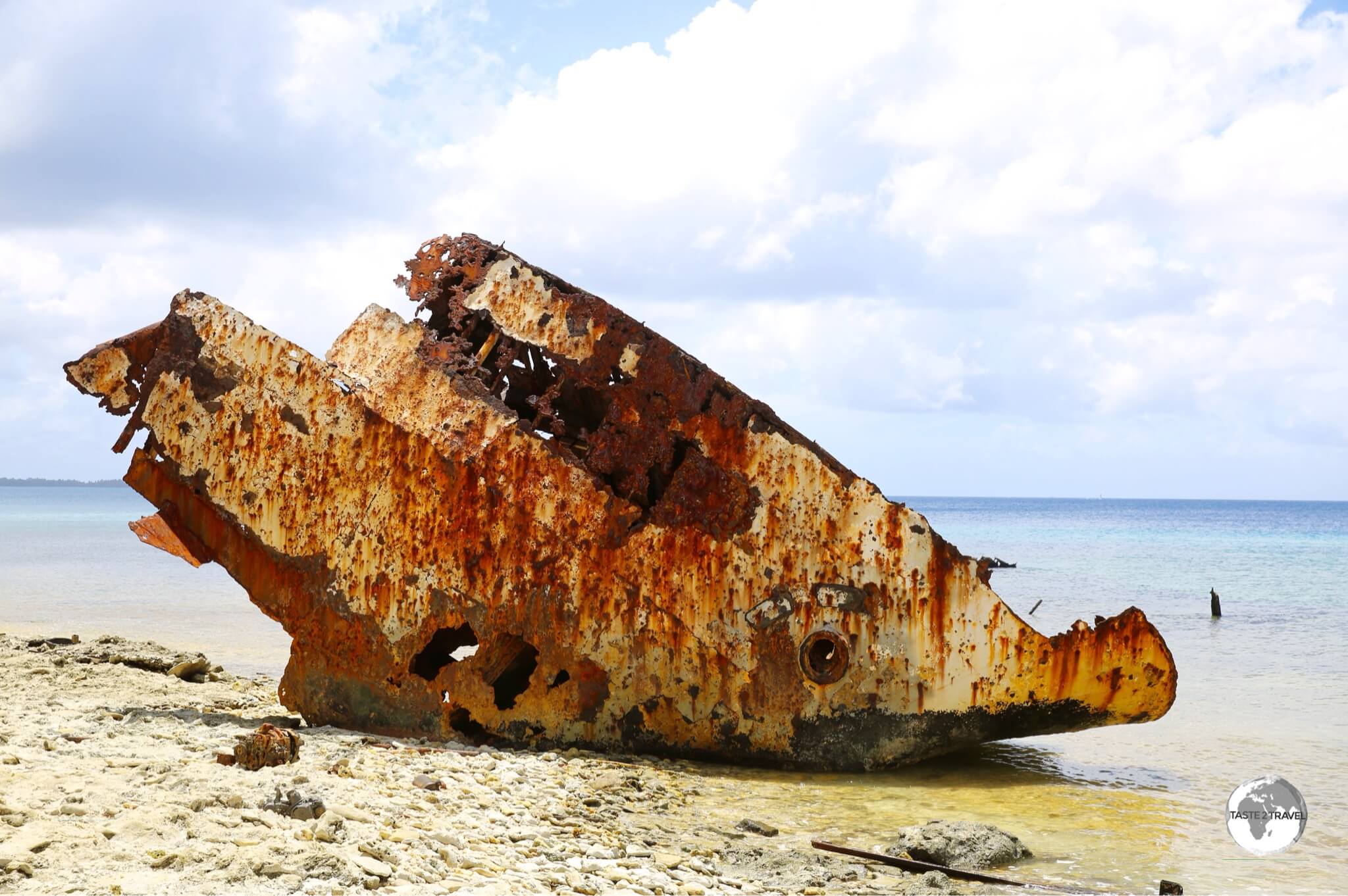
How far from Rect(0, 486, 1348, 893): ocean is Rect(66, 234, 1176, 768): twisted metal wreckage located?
38 cm

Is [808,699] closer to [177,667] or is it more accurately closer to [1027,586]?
[177,667]

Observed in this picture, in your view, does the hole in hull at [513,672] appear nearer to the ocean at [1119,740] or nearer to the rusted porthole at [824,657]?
the ocean at [1119,740]

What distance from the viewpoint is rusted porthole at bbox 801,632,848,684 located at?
5.08m

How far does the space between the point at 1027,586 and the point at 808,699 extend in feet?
59.1

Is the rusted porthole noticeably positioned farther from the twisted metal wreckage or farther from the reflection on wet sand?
Answer: the reflection on wet sand

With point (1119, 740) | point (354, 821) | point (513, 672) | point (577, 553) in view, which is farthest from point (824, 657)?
point (1119, 740)

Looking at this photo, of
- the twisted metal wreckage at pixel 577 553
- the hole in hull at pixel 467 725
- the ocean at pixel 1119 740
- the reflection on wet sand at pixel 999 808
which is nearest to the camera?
the reflection on wet sand at pixel 999 808

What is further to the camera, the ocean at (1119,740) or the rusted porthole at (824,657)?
the rusted porthole at (824,657)

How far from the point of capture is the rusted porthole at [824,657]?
16.7 ft

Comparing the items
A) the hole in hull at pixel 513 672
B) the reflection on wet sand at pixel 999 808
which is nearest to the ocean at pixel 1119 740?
the reflection on wet sand at pixel 999 808

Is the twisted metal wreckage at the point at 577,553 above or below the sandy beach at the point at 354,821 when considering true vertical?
above

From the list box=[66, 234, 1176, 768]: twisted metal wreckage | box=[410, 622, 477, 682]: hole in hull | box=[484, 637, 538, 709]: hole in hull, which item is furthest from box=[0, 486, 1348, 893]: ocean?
box=[410, 622, 477, 682]: hole in hull

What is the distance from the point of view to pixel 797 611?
507 cm

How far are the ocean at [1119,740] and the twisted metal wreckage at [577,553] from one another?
1.26 feet
